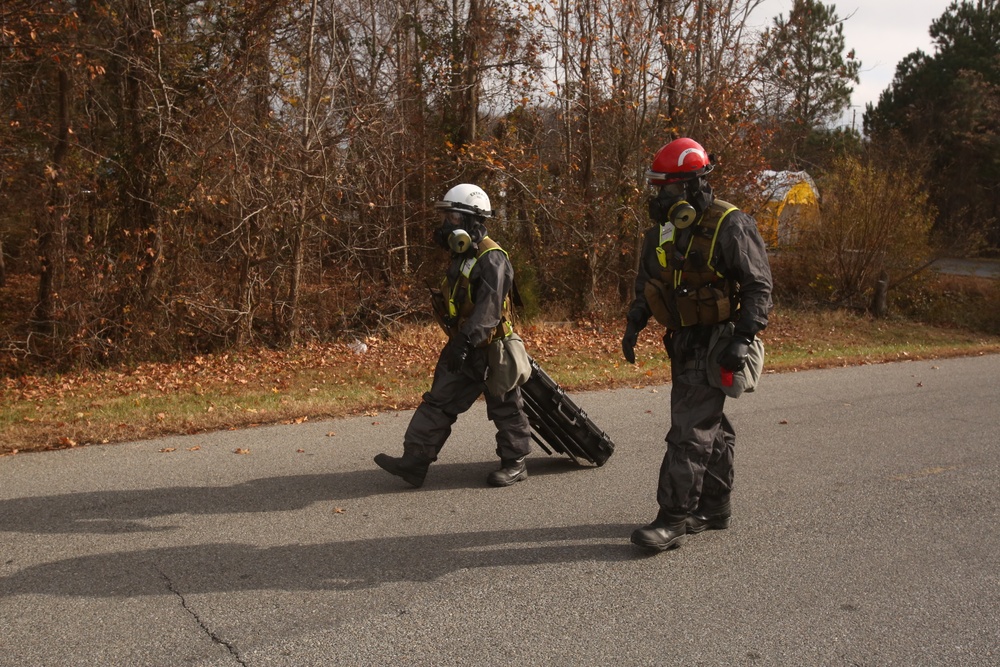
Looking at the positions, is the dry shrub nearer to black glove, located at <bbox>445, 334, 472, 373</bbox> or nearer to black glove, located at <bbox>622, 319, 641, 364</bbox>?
black glove, located at <bbox>622, 319, 641, 364</bbox>

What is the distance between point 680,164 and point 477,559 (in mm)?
2249

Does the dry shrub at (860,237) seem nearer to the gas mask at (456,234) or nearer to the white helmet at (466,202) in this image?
the white helmet at (466,202)

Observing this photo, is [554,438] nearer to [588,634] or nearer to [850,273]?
[588,634]

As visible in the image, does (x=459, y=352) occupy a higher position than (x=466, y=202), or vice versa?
(x=466, y=202)

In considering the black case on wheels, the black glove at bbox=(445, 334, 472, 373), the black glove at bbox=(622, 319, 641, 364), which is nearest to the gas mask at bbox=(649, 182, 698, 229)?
the black glove at bbox=(622, 319, 641, 364)

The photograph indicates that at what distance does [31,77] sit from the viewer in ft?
39.7

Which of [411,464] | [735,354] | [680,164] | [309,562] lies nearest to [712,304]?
[735,354]

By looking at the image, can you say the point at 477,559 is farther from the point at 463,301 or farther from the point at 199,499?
the point at 199,499

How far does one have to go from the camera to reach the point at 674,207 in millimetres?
4285

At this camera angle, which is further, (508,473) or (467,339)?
(508,473)

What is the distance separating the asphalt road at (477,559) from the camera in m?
3.37

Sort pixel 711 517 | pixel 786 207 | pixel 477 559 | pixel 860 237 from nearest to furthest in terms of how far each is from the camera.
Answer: pixel 477 559 → pixel 711 517 → pixel 860 237 → pixel 786 207

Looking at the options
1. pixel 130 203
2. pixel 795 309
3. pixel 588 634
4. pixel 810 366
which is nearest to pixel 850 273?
pixel 795 309

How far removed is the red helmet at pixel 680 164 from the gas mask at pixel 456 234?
131 cm
